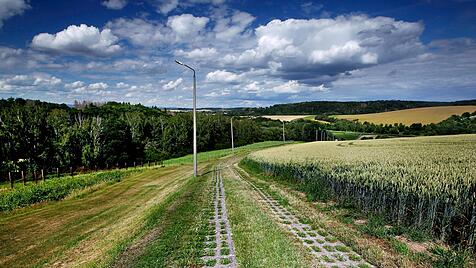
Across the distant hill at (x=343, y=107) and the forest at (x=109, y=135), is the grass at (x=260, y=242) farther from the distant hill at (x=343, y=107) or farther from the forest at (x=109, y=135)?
the distant hill at (x=343, y=107)

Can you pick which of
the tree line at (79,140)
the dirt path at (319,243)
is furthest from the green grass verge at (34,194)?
the tree line at (79,140)

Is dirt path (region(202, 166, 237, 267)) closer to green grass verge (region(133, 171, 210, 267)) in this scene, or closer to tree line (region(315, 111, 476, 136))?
green grass verge (region(133, 171, 210, 267))

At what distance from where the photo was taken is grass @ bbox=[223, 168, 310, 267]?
701cm

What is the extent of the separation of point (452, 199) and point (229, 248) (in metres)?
6.05

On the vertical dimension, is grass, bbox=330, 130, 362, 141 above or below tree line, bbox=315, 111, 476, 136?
below

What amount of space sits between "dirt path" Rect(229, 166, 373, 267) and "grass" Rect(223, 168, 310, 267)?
1.21ft

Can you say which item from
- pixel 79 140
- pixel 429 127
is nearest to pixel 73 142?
pixel 79 140

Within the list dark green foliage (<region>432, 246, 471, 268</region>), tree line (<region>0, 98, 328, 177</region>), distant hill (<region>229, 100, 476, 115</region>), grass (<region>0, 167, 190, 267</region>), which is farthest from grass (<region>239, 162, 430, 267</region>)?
distant hill (<region>229, 100, 476, 115</region>)

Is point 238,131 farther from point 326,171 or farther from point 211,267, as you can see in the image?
point 211,267

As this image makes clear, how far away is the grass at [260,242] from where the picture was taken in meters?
7.01

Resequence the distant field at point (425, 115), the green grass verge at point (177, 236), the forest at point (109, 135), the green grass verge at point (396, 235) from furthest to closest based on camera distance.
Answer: the distant field at point (425, 115)
the forest at point (109, 135)
the green grass verge at point (177, 236)
the green grass verge at point (396, 235)

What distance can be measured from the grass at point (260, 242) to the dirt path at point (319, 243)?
1.21 feet

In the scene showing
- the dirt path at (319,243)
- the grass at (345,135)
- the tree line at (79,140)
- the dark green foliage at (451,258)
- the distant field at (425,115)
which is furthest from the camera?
the grass at (345,135)

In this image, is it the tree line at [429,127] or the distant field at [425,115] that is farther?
the distant field at [425,115]
